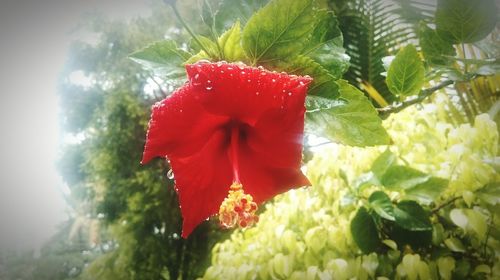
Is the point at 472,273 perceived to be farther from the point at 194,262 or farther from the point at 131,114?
the point at 131,114

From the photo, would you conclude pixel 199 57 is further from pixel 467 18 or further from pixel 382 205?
pixel 382 205

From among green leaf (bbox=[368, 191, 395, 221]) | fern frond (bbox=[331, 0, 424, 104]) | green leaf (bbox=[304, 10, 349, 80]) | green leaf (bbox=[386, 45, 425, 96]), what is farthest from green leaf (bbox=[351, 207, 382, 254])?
fern frond (bbox=[331, 0, 424, 104])

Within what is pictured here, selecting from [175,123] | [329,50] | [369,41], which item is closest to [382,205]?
[329,50]

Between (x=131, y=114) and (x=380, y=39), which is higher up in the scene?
(x=131, y=114)

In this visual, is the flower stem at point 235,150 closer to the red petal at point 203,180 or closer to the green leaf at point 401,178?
the red petal at point 203,180

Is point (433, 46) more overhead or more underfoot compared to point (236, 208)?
more overhead

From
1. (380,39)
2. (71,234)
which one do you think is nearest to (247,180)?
(380,39)
